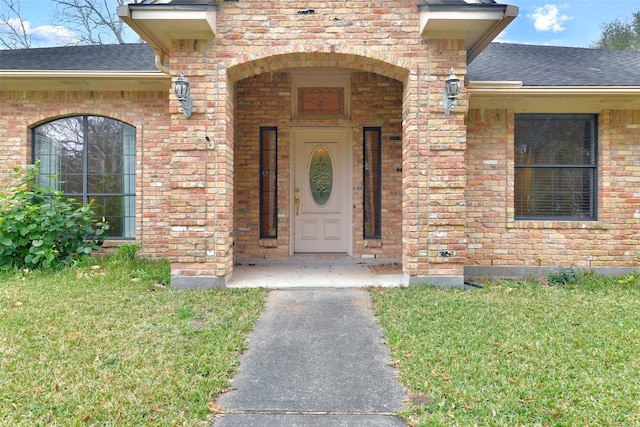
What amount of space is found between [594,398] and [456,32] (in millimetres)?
4265

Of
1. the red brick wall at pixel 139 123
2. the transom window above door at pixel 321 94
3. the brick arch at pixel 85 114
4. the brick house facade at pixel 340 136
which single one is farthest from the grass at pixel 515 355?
the brick arch at pixel 85 114

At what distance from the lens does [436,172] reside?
4.84 meters

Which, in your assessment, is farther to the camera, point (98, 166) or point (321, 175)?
point (321, 175)

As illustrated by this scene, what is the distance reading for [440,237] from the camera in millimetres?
4863

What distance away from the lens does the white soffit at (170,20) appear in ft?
14.3

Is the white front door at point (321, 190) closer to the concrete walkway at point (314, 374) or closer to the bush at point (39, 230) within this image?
the concrete walkway at point (314, 374)

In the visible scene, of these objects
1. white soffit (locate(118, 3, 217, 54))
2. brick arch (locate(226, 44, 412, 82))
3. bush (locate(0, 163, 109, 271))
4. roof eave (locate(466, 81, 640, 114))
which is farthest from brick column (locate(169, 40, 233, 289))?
roof eave (locate(466, 81, 640, 114))

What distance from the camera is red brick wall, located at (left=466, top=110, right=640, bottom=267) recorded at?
5.90 meters

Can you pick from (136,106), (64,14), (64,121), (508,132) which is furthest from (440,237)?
(64,14)

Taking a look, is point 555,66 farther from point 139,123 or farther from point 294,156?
point 139,123

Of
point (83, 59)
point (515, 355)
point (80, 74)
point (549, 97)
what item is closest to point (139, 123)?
point (80, 74)

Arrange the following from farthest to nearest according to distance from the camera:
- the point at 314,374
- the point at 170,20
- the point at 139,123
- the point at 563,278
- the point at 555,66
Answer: the point at 555,66 < the point at 139,123 < the point at 563,278 < the point at 170,20 < the point at 314,374

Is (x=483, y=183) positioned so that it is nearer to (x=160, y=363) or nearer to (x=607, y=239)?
(x=607, y=239)

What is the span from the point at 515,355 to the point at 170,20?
5044mm
